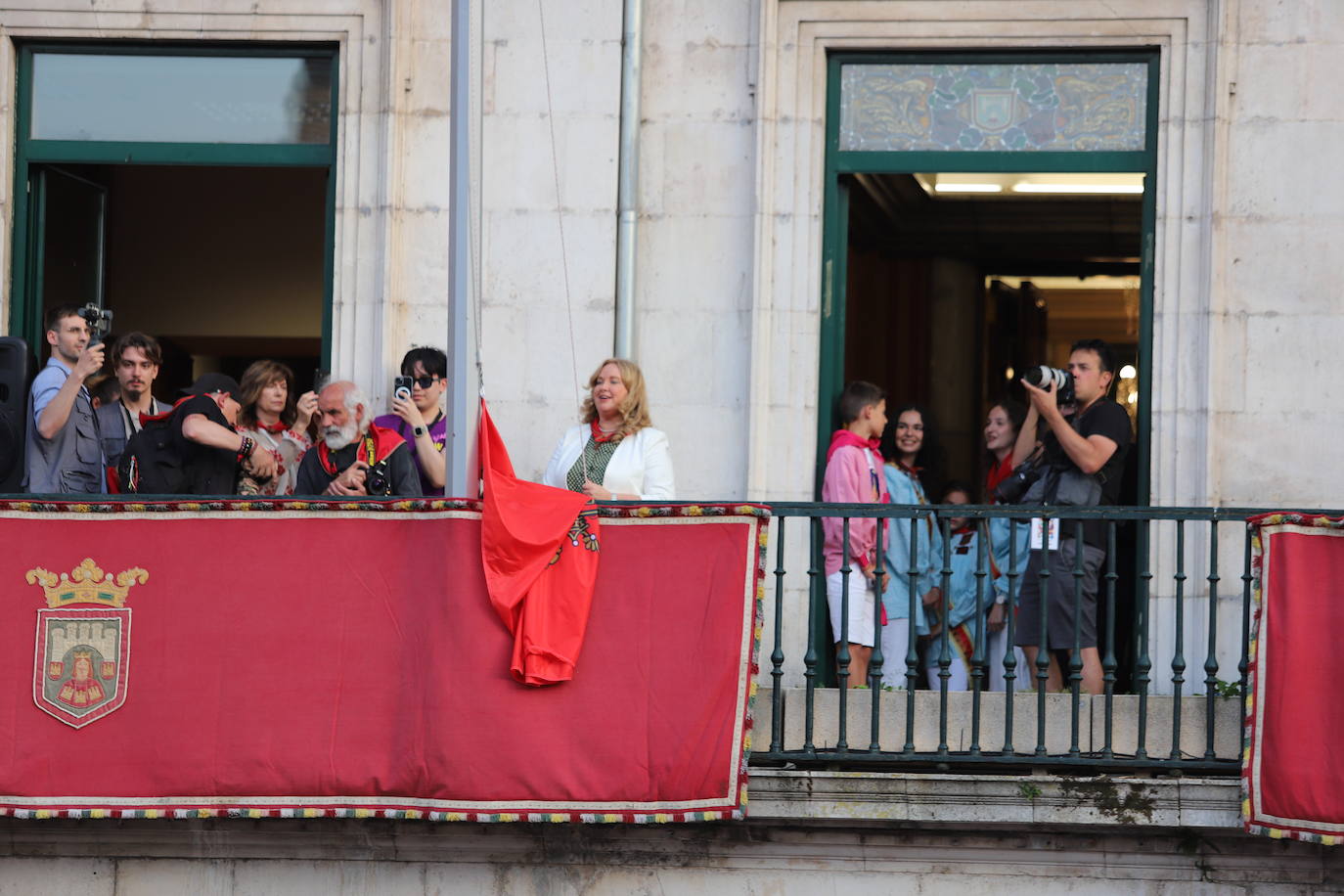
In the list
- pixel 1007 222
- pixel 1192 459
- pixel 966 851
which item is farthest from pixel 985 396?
pixel 966 851

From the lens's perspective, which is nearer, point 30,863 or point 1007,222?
point 30,863

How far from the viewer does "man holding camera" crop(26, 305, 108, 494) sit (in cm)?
1015

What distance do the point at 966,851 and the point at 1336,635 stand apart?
1.92 meters

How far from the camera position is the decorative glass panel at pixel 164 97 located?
1170 cm

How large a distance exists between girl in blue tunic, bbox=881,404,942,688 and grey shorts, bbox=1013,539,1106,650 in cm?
58

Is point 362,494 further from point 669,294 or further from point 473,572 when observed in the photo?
point 669,294

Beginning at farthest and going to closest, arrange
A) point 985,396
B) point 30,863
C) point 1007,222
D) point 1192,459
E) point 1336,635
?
1. point 985,396
2. point 1007,222
3. point 1192,459
4. point 30,863
5. point 1336,635

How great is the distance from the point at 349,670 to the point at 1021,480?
3.41 m

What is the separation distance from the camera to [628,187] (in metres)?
11.1

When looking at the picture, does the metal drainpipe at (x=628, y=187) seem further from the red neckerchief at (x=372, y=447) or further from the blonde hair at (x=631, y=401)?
the red neckerchief at (x=372, y=447)

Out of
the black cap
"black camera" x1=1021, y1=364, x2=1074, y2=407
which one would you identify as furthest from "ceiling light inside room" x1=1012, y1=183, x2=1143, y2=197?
the black cap

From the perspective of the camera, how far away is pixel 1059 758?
30.3 ft

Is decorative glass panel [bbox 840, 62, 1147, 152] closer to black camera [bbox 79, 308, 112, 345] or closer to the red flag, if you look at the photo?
the red flag

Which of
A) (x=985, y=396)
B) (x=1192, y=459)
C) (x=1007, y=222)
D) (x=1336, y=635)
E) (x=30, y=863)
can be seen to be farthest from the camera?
(x=985, y=396)
